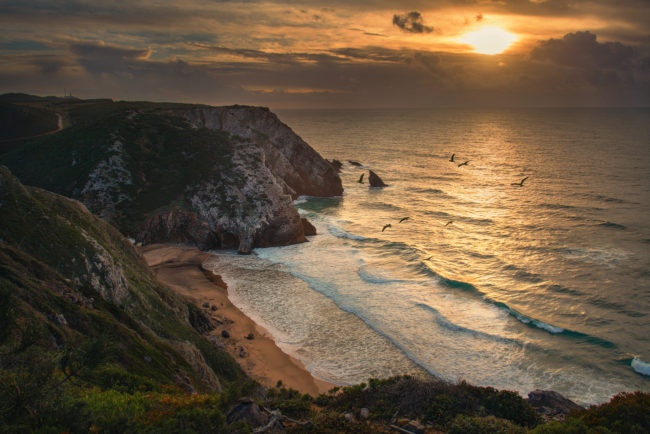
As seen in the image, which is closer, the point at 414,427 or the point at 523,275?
the point at 414,427

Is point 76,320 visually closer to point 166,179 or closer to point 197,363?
point 197,363

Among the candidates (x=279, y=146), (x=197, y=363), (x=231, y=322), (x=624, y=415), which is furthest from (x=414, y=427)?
(x=279, y=146)

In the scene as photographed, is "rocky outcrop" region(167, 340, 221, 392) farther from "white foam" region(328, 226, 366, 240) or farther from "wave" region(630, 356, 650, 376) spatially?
"white foam" region(328, 226, 366, 240)

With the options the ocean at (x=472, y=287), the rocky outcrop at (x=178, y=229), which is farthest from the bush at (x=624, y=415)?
the rocky outcrop at (x=178, y=229)

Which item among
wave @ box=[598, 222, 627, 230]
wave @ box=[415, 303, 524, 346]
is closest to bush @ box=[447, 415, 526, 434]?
wave @ box=[415, 303, 524, 346]

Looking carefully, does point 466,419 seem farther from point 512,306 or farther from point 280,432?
point 512,306

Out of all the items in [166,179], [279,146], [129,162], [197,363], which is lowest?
[197,363]

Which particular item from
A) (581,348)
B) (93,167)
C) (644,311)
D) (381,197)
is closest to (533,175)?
(381,197)
